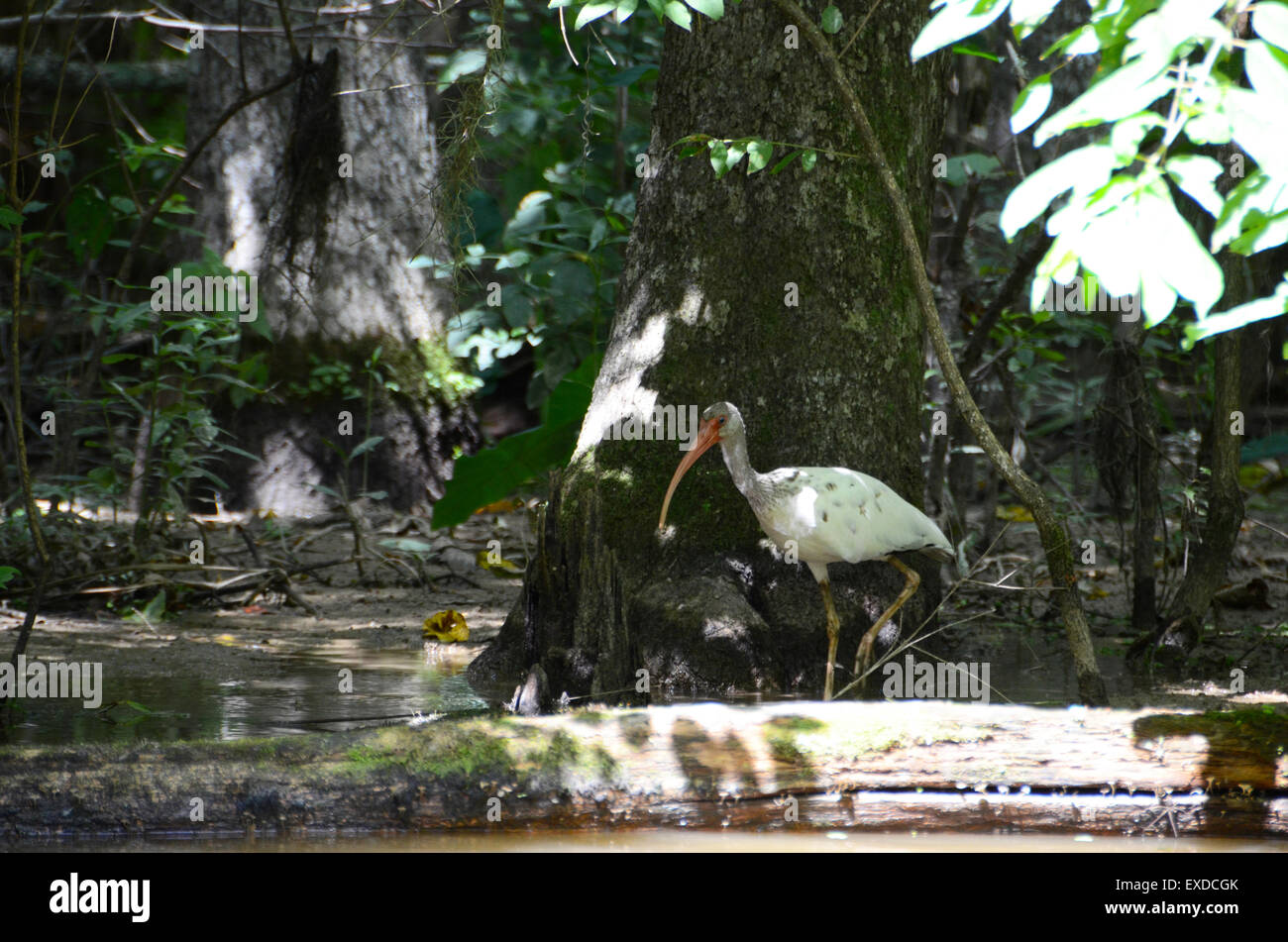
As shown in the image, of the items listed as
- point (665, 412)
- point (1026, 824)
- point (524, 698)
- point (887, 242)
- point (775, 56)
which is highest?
point (775, 56)

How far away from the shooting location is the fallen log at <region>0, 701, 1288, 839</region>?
3594 mm

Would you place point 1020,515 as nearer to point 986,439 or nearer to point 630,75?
point 630,75

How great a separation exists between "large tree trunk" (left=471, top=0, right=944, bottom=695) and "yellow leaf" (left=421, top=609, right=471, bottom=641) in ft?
2.82

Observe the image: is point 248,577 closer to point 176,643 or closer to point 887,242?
point 176,643

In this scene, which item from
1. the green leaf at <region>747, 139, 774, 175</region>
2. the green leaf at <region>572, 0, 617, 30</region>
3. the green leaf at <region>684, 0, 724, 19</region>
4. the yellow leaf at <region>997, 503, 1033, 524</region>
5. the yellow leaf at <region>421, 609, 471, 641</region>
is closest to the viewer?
the green leaf at <region>684, 0, 724, 19</region>

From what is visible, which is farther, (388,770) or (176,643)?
(176,643)

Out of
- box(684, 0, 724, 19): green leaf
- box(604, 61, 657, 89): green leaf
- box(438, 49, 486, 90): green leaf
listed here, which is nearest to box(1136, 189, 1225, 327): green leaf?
box(684, 0, 724, 19): green leaf

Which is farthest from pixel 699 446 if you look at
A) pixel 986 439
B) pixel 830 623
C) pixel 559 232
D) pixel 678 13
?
pixel 559 232

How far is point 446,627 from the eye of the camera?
21.5ft

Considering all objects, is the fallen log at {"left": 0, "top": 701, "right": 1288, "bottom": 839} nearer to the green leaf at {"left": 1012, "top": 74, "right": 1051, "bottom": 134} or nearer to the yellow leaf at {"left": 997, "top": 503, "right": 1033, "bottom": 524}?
the green leaf at {"left": 1012, "top": 74, "right": 1051, "bottom": 134}

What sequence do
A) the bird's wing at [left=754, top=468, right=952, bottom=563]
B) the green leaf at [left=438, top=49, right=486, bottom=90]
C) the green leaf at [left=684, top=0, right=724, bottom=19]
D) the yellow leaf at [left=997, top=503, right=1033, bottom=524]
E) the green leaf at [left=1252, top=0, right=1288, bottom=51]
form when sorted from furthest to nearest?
the yellow leaf at [left=997, top=503, right=1033, bottom=524], the green leaf at [left=438, top=49, right=486, bottom=90], the bird's wing at [left=754, top=468, right=952, bottom=563], the green leaf at [left=684, top=0, right=724, bottom=19], the green leaf at [left=1252, top=0, right=1288, bottom=51]

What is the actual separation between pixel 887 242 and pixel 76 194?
17.6ft
